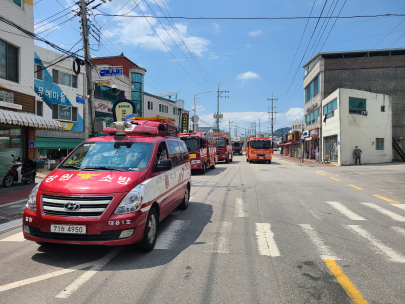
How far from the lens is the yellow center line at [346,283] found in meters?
3.47

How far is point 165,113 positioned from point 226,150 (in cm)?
2311

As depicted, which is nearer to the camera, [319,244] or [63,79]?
[319,244]

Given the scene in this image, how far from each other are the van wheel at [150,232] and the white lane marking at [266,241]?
177cm

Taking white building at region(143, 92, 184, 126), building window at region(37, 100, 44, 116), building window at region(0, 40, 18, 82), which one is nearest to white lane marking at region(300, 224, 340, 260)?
building window at region(0, 40, 18, 82)

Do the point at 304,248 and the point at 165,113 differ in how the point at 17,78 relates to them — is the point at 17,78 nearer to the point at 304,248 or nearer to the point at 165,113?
the point at 304,248

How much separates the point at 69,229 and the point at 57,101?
2496cm

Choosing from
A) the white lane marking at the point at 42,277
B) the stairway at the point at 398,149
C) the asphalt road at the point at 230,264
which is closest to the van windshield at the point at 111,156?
the asphalt road at the point at 230,264

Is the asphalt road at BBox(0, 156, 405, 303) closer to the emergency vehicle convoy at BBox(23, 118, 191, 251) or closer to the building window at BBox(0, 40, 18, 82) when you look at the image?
the emergency vehicle convoy at BBox(23, 118, 191, 251)

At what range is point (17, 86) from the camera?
15.3 metres

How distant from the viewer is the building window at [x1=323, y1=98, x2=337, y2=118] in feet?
102

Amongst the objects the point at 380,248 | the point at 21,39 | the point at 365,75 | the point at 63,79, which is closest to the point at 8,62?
the point at 21,39

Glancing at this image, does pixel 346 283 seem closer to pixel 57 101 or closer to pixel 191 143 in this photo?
pixel 191 143

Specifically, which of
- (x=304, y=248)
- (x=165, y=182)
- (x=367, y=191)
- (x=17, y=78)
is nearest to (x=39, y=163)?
(x=17, y=78)

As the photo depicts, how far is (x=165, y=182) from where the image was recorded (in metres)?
6.11
